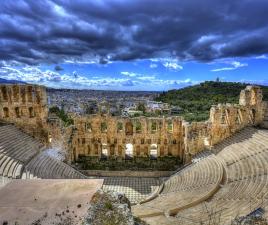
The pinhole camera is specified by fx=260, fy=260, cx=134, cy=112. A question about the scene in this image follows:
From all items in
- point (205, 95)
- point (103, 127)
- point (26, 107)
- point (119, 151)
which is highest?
point (205, 95)

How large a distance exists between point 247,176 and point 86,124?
802 inches

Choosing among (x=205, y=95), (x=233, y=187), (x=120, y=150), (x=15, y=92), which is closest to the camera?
(x=233, y=187)

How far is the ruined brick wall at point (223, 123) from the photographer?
2869cm

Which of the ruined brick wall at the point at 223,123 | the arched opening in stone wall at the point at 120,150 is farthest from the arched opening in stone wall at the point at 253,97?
the arched opening in stone wall at the point at 120,150

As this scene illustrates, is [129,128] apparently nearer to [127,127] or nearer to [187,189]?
[127,127]

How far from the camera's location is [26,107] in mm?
28641

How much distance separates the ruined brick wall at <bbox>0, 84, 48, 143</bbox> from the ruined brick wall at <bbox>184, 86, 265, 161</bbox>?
16.6 metres

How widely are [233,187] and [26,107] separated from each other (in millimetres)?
22233

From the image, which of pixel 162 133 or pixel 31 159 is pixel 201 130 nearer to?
pixel 162 133

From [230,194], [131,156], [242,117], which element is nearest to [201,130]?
[242,117]

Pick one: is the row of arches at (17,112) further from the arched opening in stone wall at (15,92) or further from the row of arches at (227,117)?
the row of arches at (227,117)

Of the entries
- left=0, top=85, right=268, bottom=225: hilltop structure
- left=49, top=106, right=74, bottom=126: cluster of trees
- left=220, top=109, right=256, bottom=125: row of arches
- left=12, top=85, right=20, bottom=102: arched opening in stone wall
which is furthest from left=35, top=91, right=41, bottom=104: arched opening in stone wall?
left=220, top=109, right=256, bottom=125: row of arches

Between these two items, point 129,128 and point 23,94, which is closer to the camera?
point 23,94

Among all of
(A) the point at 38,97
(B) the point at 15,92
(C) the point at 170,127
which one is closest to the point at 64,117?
(A) the point at 38,97
